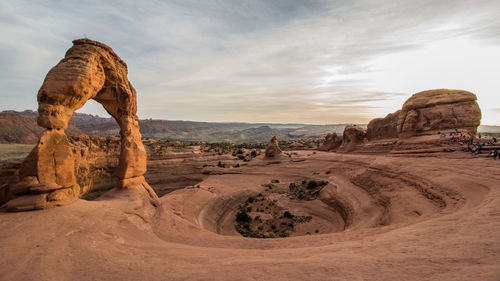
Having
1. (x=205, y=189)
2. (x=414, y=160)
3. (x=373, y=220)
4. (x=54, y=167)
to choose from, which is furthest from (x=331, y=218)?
(x=54, y=167)

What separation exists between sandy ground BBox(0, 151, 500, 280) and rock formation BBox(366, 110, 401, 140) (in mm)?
24978

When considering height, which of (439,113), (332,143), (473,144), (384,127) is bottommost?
(332,143)

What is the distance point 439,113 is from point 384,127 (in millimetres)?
16145

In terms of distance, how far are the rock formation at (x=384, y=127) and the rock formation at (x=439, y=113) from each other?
1298cm

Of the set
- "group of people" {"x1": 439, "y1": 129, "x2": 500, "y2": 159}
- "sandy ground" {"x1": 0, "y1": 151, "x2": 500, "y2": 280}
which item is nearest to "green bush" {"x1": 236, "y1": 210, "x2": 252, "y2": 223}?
"sandy ground" {"x1": 0, "y1": 151, "x2": 500, "y2": 280}

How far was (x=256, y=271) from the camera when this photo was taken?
4719mm

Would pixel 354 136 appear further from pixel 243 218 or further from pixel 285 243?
pixel 285 243

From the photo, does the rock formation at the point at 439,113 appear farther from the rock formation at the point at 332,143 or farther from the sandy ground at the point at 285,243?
the rock formation at the point at 332,143

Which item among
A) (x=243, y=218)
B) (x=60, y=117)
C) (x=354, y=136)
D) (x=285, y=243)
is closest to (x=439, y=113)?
(x=354, y=136)

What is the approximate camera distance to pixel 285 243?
328 inches

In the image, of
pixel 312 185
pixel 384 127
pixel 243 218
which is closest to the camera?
pixel 243 218

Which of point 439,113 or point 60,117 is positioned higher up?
point 439,113

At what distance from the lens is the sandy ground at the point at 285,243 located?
4504mm

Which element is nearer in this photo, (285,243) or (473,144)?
(285,243)
